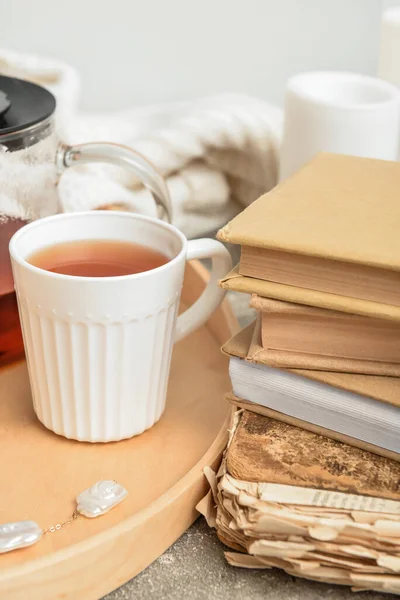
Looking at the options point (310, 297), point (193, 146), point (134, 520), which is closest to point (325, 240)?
point (310, 297)

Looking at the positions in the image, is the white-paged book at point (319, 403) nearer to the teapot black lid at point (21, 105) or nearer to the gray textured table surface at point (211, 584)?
the gray textured table surface at point (211, 584)

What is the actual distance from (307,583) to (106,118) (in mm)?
512

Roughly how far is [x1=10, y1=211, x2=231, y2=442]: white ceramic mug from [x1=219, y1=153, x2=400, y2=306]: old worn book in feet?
0.16

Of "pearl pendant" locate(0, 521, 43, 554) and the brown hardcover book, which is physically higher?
the brown hardcover book

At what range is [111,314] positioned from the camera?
1.20 feet

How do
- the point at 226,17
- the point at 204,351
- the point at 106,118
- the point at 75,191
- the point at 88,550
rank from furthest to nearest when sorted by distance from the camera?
the point at 226,17 < the point at 106,118 < the point at 75,191 < the point at 204,351 < the point at 88,550

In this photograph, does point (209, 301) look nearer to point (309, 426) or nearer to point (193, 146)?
point (309, 426)

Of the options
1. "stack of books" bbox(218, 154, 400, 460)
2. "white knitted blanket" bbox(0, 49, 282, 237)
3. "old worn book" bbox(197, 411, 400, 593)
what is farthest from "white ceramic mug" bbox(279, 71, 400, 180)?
"old worn book" bbox(197, 411, 400, 593)

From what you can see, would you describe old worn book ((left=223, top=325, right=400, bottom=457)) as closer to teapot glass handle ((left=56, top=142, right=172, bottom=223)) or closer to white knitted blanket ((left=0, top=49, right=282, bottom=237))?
teapot glass handle ((left=56, top=142, right=172, bottom=223))

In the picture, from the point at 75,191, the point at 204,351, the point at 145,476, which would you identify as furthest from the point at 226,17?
the point at 145,476

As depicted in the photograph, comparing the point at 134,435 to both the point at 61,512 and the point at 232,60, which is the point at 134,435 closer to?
the point at 61,512

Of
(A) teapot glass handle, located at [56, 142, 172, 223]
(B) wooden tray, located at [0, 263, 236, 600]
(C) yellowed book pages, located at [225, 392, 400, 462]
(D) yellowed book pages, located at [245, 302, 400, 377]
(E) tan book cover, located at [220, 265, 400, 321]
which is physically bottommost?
(B) wooden tray, located at [0, 263, 236, 600]

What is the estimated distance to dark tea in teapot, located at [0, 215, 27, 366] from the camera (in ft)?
1.51

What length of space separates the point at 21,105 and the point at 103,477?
23cm
